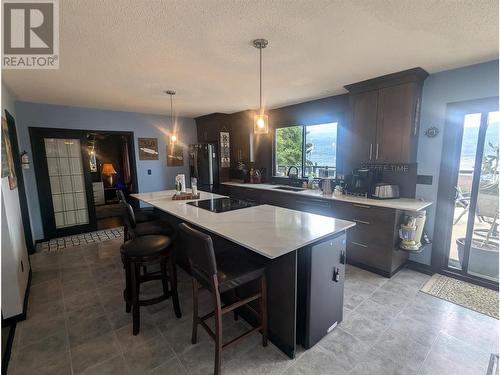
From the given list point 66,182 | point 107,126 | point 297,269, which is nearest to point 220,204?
point 297,269

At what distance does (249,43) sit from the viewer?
78.6 inches

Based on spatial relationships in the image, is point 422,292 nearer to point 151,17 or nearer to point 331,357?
point 331,357

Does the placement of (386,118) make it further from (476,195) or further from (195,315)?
(195,315)

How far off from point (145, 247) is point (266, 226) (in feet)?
3.41

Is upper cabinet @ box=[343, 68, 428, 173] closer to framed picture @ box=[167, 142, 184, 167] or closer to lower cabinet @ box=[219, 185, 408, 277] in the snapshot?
lower cabinet @ box=[219, 185, 408, 277]

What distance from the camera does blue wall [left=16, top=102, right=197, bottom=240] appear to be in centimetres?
397

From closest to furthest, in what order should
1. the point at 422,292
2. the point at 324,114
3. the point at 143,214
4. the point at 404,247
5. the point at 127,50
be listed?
1. the point at 127,50
2. the point at 422,292
3. the point at 404,247
4. the point at 143,214
5. the point at 324,114

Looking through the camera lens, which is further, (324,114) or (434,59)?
(324,114)

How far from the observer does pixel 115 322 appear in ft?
7.02

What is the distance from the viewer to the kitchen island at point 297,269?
1.64 metres

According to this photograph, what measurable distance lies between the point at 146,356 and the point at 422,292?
8.90 feet

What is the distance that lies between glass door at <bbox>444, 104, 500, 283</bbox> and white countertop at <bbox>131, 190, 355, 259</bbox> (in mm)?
1786

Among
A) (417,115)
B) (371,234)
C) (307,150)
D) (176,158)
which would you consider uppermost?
(417,115)

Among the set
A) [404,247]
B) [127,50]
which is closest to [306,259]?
[404,247]
